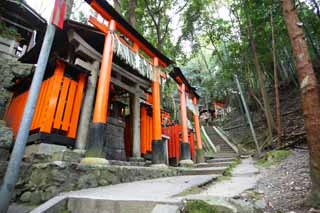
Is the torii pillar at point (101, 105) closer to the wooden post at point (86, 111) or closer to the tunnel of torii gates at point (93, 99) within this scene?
the tunnel of torii gates at point (93, 99)

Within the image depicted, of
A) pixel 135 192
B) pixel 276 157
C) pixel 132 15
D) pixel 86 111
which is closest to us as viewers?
pixel 135 192

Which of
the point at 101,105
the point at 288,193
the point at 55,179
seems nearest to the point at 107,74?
the point at 101,105

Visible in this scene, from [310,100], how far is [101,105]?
349 centimetres

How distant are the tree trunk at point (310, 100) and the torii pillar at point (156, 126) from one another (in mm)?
3636

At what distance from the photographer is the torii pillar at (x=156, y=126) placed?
511cm

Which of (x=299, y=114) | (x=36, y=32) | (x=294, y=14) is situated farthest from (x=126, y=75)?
(x=299, y=114)

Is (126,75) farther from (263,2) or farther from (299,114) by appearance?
(299,114)

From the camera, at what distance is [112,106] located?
6746 millimetres

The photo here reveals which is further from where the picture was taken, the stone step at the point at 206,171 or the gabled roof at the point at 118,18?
the stone step at the point at 206,171

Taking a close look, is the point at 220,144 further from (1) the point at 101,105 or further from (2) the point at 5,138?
(2) the point at 5,138

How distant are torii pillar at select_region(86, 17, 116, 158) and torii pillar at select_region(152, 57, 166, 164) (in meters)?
1.65

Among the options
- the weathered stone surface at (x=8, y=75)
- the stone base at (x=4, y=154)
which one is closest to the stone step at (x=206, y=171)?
the stone base at (x=4, y=154)

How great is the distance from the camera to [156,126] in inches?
212

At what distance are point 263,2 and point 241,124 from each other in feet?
30.7
